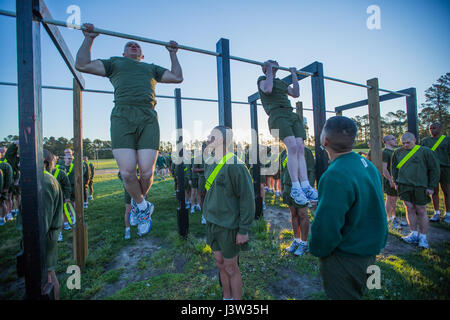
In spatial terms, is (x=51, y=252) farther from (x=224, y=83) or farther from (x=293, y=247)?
(x=293, y=247)

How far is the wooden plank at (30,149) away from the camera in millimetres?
1808

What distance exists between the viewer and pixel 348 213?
59.3 inches

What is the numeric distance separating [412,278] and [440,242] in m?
2.14

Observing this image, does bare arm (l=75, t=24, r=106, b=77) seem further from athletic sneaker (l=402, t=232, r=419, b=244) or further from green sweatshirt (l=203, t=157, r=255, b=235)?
athletic sneaker (l=402, t=232, r=419, b=244)

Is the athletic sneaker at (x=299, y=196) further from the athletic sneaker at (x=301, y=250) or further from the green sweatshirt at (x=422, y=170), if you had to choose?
the green sweatshirt at (x=422, y=170)

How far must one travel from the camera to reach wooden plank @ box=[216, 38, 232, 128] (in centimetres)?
A: 278

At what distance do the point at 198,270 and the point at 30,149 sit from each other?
2.88m

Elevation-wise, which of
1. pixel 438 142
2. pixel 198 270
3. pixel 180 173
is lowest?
pixel 198 270

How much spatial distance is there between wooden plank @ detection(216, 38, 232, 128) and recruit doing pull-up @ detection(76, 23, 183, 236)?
664 mm

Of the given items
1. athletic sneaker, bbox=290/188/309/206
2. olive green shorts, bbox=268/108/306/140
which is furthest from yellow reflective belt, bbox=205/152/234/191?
athletic sneaker, bbox=290/188/309/206

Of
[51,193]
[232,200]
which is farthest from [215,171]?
[51,193]

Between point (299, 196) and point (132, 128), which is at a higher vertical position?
point (132, 128)

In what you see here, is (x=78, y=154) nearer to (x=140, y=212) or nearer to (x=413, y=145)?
(x=140, y=212)

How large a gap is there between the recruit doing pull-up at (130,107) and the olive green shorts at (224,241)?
3.44ft
